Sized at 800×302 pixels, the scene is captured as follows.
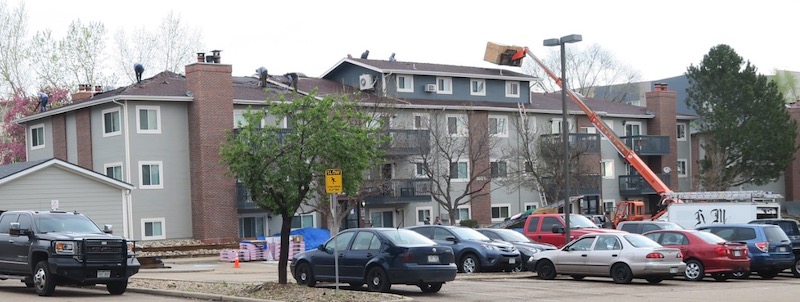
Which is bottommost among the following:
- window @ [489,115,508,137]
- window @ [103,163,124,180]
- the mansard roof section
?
window @ [103,163,124,180]

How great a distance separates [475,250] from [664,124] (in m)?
38.5

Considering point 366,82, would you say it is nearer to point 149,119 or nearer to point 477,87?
point 477,87

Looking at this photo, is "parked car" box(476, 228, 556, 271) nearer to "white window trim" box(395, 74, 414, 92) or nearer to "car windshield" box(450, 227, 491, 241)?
"car windshield" box(450, 227, 491, 241)

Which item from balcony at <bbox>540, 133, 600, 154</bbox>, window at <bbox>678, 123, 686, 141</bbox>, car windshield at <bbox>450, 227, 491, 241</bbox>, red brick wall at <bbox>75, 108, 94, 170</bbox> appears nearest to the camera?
car windshield at <bbox>450, 227, 491, 241</bbox>

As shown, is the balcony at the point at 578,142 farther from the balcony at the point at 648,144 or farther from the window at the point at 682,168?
the window at the point at 682,168

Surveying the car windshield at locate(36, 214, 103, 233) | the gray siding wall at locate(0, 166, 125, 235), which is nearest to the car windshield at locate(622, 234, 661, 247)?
the car windshield at locate(36, 214, 103, 233)

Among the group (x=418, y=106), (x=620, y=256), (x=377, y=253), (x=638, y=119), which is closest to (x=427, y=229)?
(x=620, y=256)

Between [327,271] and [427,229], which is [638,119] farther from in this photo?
[327,271]

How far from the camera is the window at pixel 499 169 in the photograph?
56.3 meters

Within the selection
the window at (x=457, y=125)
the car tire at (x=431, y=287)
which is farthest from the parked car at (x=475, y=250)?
the window at (x=457, y=125)

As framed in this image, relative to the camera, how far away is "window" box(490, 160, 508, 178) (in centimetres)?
5631

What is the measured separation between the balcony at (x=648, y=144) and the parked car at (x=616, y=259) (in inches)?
1405

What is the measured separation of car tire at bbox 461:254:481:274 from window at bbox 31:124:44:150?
3080cm

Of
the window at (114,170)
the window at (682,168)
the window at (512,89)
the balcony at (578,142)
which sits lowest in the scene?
the window at (682,168)
